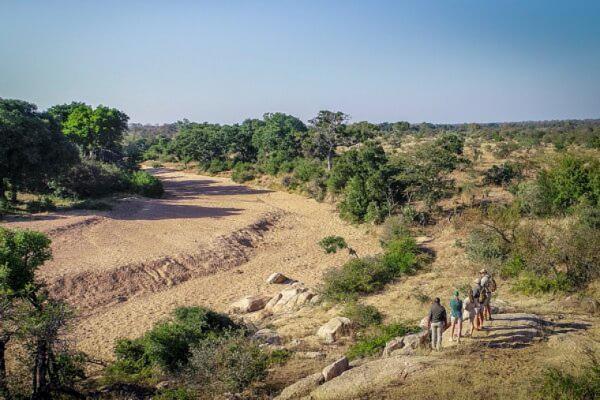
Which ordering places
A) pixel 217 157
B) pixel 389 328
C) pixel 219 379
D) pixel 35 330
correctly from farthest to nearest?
pixel 217 157, pixel 389 328, pixel 219 379, pixel 35 330

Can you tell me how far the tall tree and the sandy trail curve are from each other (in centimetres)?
→ 1148

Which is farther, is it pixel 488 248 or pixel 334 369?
pixel 488 248

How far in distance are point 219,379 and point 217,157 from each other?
160ft

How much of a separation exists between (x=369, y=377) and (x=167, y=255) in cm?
1375

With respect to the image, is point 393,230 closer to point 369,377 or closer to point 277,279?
point 277,279

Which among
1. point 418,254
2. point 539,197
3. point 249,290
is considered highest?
point 539,197

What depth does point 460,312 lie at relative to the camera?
29.2ft

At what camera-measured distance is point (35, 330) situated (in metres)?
7.68

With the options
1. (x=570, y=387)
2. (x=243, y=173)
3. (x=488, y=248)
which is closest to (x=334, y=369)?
(x=570, y=387)

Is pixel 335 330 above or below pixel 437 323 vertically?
below

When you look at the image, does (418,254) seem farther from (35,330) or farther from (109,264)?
(35,330)

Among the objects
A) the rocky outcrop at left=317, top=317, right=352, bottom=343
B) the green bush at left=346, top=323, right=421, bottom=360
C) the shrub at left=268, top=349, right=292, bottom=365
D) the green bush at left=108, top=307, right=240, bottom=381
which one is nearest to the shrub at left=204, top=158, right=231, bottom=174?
the green bush at left=108, top=307, right=240, bottom=381

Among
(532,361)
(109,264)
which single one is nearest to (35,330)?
(532,361)

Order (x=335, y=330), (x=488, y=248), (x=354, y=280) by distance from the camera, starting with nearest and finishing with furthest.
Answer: (x=335, y=330) → (x=488, y=248) → (x=354, y=280)
